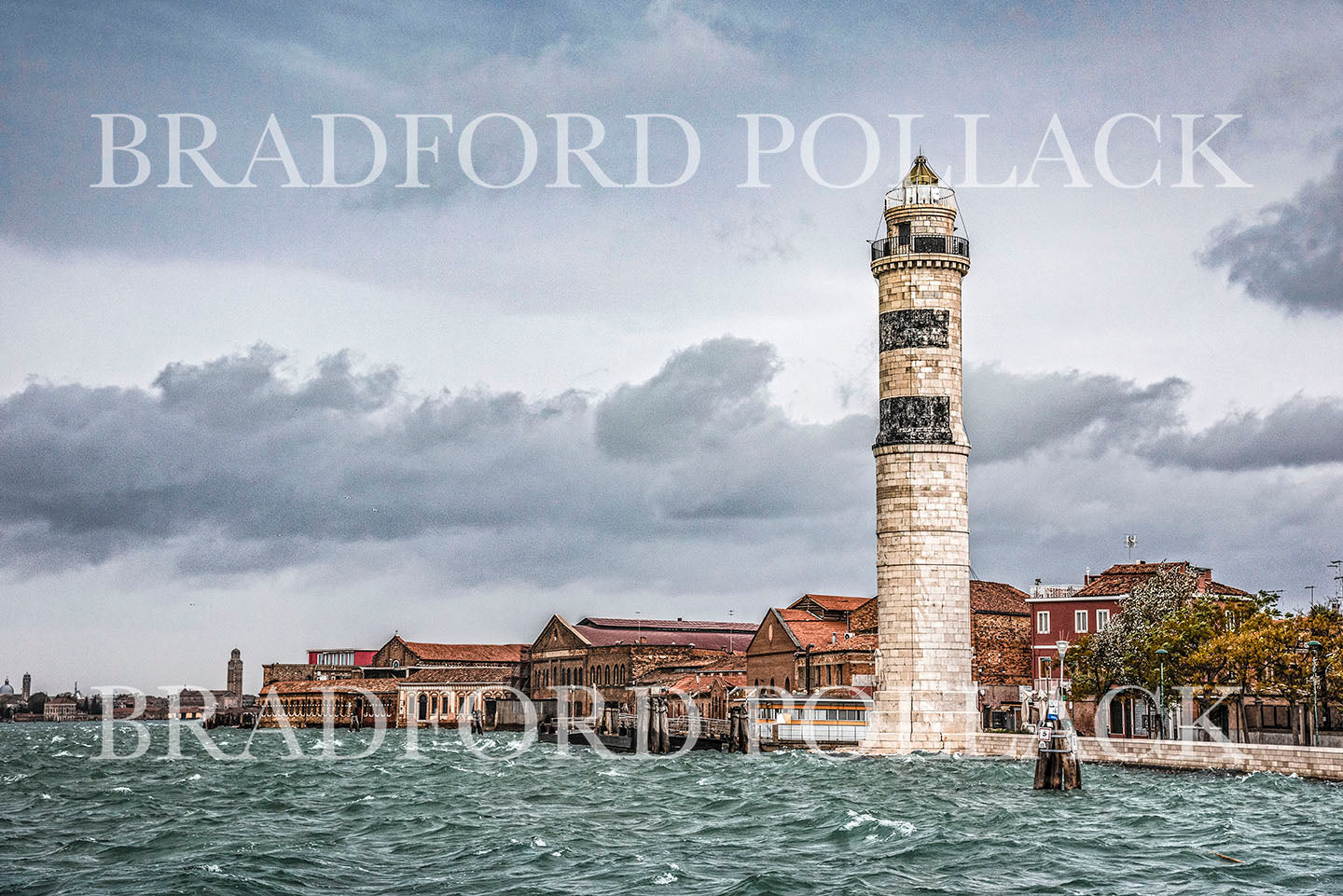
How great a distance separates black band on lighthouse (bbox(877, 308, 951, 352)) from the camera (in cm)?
5081

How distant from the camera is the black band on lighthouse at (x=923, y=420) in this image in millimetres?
50531

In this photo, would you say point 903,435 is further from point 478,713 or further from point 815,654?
point 478,713

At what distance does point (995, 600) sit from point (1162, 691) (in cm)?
1781

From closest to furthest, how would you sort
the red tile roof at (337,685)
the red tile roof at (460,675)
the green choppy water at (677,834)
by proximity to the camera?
the green choppy water at (677,834)
the red tile roof at (460,675)
the red tile roof at (337,685)

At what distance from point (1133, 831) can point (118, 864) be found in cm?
1746

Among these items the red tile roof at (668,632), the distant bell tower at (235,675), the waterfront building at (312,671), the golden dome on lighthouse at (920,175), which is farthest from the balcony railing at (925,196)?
the distant bell tower at (235,675)

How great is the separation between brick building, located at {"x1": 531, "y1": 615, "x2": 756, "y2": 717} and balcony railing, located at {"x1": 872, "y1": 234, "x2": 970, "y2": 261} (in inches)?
1322

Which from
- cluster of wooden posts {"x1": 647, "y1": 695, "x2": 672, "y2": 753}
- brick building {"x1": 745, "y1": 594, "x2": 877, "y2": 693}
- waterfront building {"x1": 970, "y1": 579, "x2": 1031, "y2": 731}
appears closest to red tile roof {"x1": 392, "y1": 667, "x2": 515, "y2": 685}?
brick building {"x1": 745, "y1": 594, "x2": 877, "y2": 693}

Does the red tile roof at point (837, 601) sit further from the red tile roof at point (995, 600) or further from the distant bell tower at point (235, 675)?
the distant bell tower at point (235, 675)

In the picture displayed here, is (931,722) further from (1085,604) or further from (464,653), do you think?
(464,653)

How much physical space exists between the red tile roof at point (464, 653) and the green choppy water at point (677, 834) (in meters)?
61.1

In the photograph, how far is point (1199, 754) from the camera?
41438mm

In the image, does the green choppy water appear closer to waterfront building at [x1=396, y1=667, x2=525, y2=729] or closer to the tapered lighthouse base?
the tapered lighthouse base

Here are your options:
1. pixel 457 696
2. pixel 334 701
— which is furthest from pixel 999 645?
pixel 334 701
